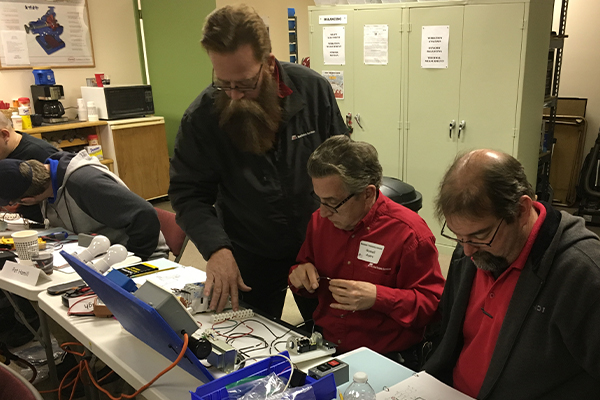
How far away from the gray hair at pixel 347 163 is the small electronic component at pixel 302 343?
0.45 m

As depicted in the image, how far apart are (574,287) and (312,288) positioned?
2.50ft

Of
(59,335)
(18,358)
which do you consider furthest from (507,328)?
(18,358)

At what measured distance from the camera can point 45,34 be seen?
16.2 feet

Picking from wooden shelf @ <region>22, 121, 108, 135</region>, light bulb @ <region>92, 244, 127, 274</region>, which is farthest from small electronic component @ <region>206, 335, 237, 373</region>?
wooden shelf @ <region>22, 121, 108, 135</region>

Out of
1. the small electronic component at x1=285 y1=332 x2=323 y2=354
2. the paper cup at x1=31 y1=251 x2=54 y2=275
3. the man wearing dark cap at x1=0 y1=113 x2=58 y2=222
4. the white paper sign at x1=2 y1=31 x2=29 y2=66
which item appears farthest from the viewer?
the white paper sign at x1=2 y1=31 x2=29 y2=66

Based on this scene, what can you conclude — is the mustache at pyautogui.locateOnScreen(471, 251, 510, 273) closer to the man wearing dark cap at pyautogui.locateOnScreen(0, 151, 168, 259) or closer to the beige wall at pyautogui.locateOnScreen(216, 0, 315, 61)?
the man wearing dark cap at pyautogui.locateOnScreen(0, 151, 168, 259)

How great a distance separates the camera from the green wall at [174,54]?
216 inches

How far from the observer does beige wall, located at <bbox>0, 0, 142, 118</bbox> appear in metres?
5.10

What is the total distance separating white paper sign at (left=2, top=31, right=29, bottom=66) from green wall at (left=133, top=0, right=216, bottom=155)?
125 cm

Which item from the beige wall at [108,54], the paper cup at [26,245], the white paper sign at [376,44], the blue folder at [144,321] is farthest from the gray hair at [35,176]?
the beige wall at [108,54]

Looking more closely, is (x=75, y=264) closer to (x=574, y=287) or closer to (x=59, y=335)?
(x=59, y=335)

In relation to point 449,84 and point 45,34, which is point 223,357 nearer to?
point 449,84

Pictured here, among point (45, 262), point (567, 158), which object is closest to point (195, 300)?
point (45, 262)

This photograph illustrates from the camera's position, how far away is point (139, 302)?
117cm
